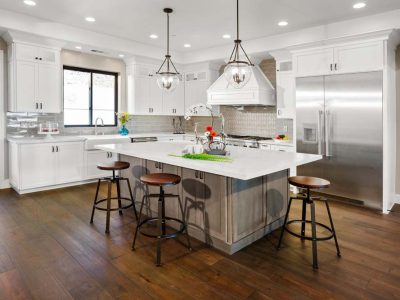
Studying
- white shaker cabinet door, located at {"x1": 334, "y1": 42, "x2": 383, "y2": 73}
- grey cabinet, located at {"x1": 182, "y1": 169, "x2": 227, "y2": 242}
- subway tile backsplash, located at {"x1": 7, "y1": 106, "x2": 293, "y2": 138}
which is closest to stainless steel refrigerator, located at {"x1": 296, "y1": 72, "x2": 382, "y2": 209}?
white shaker cabinet door, located at {"x1": 334, "y1": 42, "x2": 383, "y2": 73}

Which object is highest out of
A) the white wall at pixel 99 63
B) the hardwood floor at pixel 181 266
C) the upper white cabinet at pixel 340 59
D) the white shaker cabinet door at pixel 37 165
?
the white wall at pixel 99 63

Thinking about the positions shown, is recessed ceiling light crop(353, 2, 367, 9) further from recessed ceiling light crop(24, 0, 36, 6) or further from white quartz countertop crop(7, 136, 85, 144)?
white quartz countertop crop(7, 136, 85, 144)

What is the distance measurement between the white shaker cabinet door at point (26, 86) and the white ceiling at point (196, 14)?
898 mm

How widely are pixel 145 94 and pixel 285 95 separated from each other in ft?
10.3

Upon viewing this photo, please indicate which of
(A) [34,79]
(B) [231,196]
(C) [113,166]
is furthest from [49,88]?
(B) [231,196]

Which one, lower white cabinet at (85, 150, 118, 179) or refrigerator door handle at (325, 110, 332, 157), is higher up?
refrigerator door handle at (325, 110, 332, 157)

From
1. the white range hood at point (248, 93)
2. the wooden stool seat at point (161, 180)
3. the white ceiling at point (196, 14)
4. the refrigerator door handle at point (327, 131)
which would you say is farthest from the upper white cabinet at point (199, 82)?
the wooden stool seat at point (161, 180)

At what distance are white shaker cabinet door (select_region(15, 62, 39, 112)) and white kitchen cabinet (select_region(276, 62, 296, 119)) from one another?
4383mm

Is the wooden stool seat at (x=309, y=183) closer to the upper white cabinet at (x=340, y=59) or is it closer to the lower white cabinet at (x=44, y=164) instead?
the upper white cabinet at (x=340, y=59)

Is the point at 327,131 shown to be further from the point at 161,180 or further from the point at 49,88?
the point at 49,88

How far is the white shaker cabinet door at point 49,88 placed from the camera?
5250mm

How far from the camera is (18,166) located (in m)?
4.90

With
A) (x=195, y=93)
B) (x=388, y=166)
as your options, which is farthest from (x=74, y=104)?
(x=388, y=166)

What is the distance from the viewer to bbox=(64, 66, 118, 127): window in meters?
6.11
